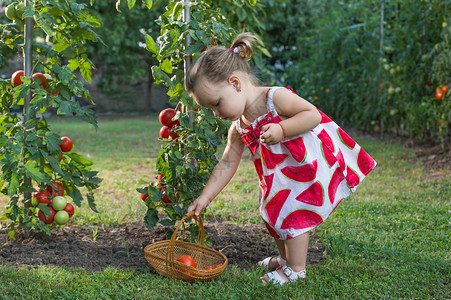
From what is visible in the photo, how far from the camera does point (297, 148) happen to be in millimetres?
2154

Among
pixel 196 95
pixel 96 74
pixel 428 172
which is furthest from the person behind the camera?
pixel 96 74

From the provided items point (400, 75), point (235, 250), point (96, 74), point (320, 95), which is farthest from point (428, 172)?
point (96, 74)

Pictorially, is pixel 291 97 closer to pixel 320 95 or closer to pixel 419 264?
pixel 419 264

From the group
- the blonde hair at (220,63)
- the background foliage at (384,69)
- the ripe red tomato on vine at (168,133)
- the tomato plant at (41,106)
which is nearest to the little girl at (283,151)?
the blonde hair at (220,63)

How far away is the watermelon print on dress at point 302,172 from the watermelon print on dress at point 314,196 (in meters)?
0.04

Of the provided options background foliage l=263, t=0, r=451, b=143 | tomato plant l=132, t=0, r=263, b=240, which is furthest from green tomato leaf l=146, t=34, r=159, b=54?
background foliage l=263, t=0, r=451, b=143

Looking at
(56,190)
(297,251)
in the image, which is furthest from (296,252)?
(56,190)

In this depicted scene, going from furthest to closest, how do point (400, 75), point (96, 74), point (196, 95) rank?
point (96, 74) < point (400, 75) < point (196, 95)

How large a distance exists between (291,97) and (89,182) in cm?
126

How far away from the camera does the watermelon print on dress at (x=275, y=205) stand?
217 cm

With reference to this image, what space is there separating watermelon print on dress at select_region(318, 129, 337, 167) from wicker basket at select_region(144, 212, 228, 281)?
2.20 ft

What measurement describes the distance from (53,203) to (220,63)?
1286 mm

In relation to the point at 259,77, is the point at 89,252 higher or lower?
lower

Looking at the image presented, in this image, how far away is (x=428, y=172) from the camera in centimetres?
460
